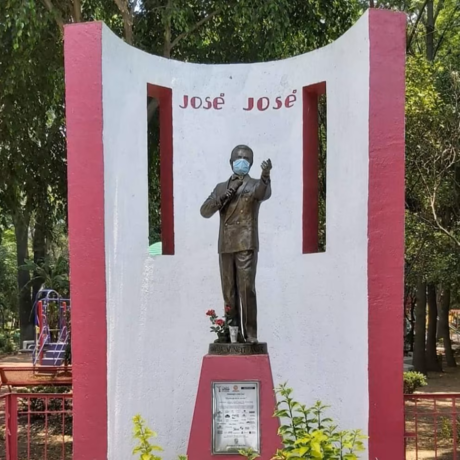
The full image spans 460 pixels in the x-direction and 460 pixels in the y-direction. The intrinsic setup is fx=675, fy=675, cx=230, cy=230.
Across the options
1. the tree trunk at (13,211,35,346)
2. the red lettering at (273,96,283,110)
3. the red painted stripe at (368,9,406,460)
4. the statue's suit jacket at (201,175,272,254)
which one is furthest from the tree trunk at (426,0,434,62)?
the tree trunk at (13,211,35,346)

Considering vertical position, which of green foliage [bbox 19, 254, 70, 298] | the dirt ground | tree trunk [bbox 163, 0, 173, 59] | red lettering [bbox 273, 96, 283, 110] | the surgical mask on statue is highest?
tree trunk [bbox 163, 0, 173, 59]

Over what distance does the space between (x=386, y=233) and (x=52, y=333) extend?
782 centimetres

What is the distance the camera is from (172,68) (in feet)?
21.8

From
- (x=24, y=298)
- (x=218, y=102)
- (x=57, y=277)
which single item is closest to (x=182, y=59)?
(x=218, y=102)

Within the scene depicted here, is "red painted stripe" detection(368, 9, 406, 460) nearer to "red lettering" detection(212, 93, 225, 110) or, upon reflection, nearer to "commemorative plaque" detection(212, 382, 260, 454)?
"commemorative plaque" detection(212, 382, 260, 454)

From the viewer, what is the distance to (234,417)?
16.1 feet

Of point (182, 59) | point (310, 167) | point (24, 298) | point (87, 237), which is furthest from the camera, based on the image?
point (24, 298)

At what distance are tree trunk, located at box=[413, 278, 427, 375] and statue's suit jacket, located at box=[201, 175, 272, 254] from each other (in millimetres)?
10940

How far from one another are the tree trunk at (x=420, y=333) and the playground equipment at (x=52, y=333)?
8.09m

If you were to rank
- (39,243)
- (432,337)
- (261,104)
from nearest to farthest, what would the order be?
(261,104), (432,337), (39,243)

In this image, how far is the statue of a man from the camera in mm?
5145

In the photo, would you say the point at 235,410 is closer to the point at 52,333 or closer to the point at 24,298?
the point at 52,333

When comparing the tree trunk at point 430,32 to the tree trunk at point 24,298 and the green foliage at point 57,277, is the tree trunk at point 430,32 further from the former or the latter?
the tree trunk at point 24,298

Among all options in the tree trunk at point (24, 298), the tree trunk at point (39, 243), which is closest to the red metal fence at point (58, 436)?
the tree trunk at point (39, 243)
